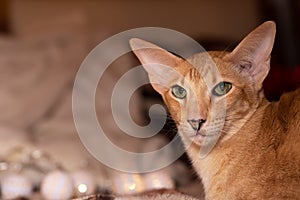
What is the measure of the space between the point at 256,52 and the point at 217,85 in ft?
0.34

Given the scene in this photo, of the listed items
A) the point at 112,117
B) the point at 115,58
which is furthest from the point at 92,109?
the point at 115,58

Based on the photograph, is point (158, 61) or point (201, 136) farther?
point (158, 61)

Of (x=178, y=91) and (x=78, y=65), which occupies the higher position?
(x=178, y=91)

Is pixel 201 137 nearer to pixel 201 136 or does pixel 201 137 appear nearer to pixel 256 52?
pixel 201 136

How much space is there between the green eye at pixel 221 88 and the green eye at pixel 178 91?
0.22 ft

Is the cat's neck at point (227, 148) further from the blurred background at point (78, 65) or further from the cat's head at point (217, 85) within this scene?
the blurred background at point (78, 65)

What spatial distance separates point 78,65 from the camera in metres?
2.42

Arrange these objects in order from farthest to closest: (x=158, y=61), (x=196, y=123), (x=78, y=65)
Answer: (x=78, y=65)
(x=158, y=61)
(x=196, y=123)

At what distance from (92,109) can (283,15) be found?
4.33 feet

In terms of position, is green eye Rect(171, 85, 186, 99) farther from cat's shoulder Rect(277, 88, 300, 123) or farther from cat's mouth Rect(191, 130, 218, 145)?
cat's shoulder Rect(277, 88, 300, 123)

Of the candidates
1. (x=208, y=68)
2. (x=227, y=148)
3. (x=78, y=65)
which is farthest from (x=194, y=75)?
(x=78, y=65)

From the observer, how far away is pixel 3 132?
6.08 feet

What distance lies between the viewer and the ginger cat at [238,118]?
94 cm

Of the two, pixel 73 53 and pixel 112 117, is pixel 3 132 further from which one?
pixel 73 53
